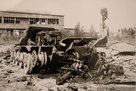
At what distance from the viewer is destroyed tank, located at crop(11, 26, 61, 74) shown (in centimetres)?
380

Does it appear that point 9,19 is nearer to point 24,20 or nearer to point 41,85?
point 24,20

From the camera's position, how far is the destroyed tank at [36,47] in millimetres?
3803

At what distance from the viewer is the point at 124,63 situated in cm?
485

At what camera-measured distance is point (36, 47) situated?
391 centimetres

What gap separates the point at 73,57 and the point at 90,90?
3.37ft

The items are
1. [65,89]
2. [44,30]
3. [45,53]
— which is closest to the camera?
[65,89]

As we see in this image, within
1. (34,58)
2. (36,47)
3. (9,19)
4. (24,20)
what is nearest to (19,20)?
(24,20)

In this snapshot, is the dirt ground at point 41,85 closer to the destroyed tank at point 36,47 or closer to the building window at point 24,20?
the destroyed tank at point 36,47

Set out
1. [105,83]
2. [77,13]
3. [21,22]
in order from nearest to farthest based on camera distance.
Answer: [105,83] < [77,13] < [21,22]

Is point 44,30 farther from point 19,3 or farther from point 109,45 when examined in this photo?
point 109,45

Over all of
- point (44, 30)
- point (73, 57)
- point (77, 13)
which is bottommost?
point (73, 57)

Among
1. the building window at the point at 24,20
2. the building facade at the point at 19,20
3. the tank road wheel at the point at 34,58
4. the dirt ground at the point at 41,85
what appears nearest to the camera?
the dirt ground at the point at 41,85

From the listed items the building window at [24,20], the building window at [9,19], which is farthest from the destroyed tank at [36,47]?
the building window at [24,20]

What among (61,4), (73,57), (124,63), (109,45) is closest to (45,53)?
(73,57)
